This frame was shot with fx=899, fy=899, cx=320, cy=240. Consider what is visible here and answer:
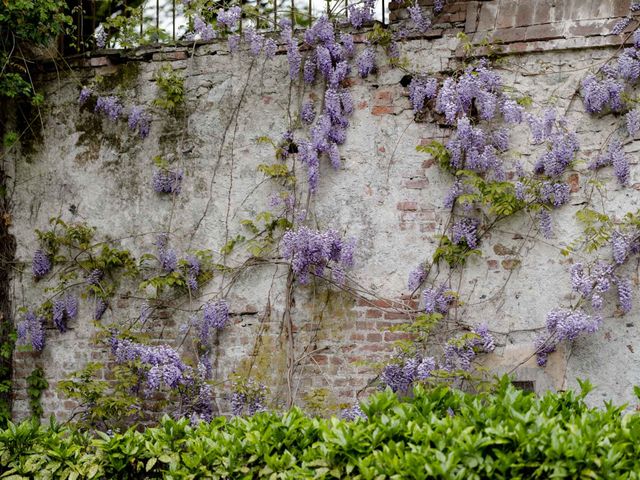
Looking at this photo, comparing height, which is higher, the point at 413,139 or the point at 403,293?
the point at 413,139

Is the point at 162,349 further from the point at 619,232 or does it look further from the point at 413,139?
the point at 619,232

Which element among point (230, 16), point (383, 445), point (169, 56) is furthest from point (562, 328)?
point (169, 56)

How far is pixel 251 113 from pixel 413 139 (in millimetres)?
1124

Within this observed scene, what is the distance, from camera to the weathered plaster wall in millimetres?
5387

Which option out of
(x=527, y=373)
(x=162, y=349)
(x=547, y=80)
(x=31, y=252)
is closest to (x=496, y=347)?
(x=527, y=373)

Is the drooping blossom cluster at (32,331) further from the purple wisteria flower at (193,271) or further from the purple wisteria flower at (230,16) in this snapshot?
the purple wisteria flower at (230,16)

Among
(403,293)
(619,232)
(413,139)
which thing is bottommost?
(403,293)

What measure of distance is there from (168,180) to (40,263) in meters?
1.12

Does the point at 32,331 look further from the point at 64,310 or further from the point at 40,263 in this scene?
the point at 40,263

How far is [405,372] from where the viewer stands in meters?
5.32

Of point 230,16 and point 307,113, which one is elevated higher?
point 230,16

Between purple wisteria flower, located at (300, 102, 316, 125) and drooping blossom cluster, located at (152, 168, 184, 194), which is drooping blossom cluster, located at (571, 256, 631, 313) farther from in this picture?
drooping blossom cluster, located at (152, 168, 184, 194)

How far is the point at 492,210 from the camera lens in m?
5.51

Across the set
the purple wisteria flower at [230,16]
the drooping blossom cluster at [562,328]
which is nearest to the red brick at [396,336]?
the drooping blossom cluster at [562,328]
